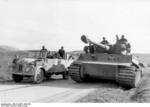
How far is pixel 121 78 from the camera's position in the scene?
1141cm

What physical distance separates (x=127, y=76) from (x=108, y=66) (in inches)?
39.0

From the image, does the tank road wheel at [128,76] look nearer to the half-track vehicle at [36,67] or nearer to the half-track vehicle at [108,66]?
the half-track vehicle at [108,66]

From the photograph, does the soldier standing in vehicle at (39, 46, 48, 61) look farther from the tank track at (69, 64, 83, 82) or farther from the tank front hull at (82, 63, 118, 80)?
the tank front hull at (82, 63, 118, 80)

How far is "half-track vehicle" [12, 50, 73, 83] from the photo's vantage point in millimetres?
12289

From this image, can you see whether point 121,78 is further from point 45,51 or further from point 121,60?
point 45,51

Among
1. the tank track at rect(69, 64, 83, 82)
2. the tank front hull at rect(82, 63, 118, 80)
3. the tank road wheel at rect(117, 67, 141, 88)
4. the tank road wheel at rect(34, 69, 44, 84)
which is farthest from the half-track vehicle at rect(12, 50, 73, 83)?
the tank road wheel at rect(117, 67, 141, 88)

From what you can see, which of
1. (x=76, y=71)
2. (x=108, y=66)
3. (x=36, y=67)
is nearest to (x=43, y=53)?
(x=36, y=67)

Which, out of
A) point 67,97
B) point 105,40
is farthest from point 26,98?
point 105,40

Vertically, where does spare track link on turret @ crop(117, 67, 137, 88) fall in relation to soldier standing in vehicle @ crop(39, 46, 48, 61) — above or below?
below

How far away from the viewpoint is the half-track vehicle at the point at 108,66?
449 inches

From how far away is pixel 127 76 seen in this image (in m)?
11.3

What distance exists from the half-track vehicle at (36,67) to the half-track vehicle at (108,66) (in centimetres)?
144

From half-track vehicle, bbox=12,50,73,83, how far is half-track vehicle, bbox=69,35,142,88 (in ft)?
4.72

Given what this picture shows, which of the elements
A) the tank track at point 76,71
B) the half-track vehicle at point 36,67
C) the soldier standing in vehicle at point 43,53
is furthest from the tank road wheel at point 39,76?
the tank track at point 76,71
